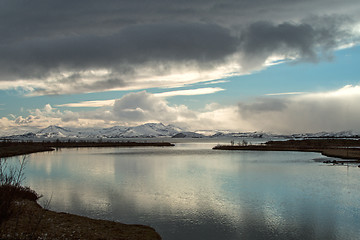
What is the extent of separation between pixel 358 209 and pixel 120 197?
1984 cm

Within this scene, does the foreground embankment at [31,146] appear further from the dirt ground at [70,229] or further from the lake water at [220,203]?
the dirt ground at [70,229]

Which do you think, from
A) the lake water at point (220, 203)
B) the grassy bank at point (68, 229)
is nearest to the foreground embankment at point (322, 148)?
the lake water at point (220, 203)

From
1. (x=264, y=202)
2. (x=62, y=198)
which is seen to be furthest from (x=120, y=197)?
(x=264, y=202)

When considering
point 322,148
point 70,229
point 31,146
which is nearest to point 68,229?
point 70,229

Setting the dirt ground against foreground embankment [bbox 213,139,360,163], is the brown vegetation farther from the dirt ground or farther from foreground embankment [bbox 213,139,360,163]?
foreground embankment [bbox 213,139,360,163]

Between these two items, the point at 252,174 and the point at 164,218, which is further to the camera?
the point at 252,174

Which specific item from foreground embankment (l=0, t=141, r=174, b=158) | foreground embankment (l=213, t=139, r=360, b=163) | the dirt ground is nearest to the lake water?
the dirt ground

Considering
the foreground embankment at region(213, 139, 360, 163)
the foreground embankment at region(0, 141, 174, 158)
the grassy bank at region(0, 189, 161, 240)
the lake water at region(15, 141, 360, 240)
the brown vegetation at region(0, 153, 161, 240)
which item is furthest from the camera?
the foreground embankment at region(0, 141, 174, 158)

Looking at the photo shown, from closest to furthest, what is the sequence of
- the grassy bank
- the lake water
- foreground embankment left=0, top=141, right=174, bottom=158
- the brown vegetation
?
the brown vegetation < the grassy bank < the lake water < foreground embankment left=0, top=141, right=174, bottom=158

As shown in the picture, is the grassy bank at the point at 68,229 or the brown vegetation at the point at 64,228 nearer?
the brown vegetation at the point at 64,228

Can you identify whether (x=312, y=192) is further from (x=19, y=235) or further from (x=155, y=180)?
(x=19, y=235)

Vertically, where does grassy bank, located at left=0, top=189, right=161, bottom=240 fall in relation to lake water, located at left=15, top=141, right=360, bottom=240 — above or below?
above

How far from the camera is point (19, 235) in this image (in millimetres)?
14164

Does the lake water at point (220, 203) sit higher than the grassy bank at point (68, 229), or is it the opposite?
the grassy bank at point (68, 229)
